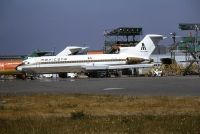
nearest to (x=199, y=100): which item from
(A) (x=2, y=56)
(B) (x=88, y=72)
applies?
(B) (x=88, y=72)

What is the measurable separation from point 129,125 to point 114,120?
148 centimetres

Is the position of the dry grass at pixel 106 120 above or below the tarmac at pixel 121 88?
below

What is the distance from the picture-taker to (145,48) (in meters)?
105

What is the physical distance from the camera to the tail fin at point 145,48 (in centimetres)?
10334

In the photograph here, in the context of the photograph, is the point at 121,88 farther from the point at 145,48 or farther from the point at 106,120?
the point at 145,48

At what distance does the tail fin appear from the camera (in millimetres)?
103344

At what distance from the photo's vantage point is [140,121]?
47.3 ft

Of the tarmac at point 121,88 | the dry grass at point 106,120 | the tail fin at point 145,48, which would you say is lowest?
the dry grass at point 106,120

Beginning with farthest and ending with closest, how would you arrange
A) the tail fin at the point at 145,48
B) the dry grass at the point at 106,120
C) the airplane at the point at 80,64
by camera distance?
the tail fin at the point at 145,48, the airplane at the point at 80,64, the dry grass at the point at 106,120

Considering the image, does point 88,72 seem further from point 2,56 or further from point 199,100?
point 2,56

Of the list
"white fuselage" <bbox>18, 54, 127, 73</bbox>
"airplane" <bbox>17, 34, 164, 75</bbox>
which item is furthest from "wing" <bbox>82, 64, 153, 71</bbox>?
"white fuselage" <bbox>18, 54, 127, 73</bbox>

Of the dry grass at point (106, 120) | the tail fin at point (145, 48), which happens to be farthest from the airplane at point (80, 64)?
the dry grass at point (106, 120)

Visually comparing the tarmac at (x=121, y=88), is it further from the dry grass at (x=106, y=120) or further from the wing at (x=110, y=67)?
the wing at (x=110, y=67)

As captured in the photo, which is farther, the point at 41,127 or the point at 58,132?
the point at 41,127
